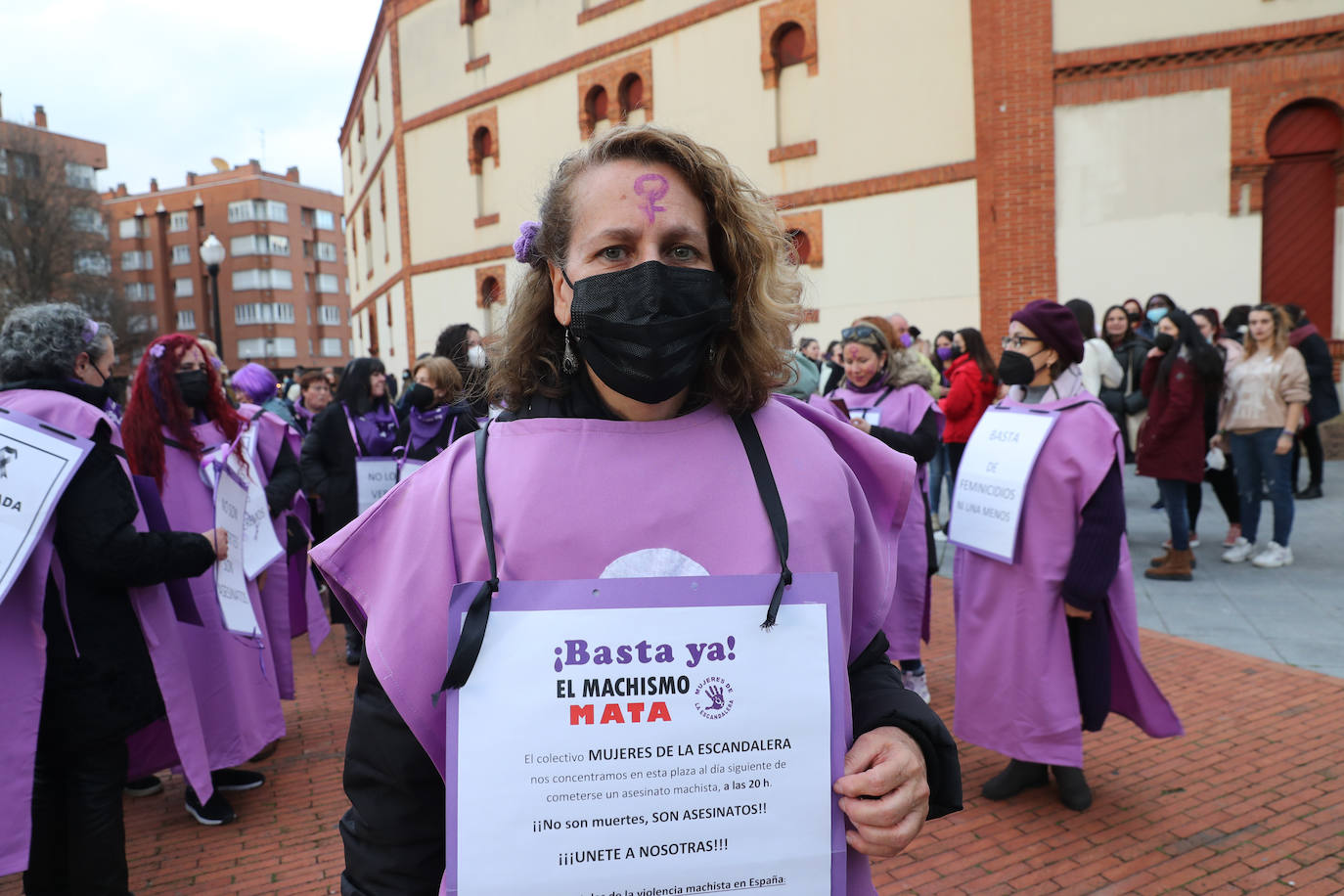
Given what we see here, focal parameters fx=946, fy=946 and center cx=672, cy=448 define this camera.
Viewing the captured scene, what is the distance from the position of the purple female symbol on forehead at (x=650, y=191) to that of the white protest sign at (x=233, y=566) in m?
3.17

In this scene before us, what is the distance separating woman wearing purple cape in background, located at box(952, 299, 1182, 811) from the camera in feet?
12.6

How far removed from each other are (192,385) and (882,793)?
3.97 meters

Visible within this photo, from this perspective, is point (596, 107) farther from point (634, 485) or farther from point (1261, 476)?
point (634, 485)

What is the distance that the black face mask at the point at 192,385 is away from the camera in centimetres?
433

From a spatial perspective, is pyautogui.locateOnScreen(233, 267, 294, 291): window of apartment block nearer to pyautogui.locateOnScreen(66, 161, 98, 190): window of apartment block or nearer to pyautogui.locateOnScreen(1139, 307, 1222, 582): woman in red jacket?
pyautogui.locateOnScreen(66, 161, 98, 190): window of apartment block

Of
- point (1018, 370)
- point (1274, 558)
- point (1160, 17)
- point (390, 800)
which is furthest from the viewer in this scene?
point (1160, 17)

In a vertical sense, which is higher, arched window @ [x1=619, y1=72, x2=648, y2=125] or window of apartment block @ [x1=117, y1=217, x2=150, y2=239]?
window of apartment block @ [x1=117, y1=217, x2=150, y2=239]

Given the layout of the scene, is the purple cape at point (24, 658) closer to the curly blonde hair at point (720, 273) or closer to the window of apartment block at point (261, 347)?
the curly blonde hair at point (720, 273)

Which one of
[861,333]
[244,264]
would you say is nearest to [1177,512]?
[861,333]

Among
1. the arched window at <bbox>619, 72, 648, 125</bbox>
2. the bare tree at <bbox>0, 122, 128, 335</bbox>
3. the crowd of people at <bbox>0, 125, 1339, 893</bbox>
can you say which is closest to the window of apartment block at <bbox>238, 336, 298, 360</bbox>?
the bare tree at <bbox>0, 122, 128, 335</bbox>

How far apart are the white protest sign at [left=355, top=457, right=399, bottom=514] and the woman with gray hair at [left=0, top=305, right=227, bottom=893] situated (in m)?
3.07

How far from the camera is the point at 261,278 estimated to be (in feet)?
237

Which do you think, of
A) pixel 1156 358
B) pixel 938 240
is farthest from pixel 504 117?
pixel 1156 358

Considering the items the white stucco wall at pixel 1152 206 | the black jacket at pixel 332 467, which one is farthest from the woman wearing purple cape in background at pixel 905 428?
the white stucco wall at pixel 1152 206
